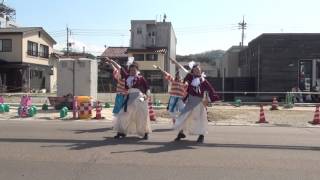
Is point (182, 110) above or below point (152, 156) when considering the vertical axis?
above

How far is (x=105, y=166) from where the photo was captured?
9.56m

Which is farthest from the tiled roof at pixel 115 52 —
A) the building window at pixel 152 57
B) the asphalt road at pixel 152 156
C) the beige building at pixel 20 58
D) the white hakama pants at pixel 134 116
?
the white hakama pants at pixel 134 116

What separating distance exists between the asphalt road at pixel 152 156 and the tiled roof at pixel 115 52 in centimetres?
6618

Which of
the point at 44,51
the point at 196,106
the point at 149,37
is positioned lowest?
the point at 196,106

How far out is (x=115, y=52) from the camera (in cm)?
8325

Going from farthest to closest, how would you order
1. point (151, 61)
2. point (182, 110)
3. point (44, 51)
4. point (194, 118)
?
point (151, 61) < point (44, 51) < point (182, 110) < point (194, 118)

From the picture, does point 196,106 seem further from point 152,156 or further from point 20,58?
point 20,58

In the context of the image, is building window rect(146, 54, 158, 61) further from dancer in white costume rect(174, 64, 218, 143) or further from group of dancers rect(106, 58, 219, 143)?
dancer in white costume rect(174, 64, 218, 143)

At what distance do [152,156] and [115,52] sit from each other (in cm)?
7302

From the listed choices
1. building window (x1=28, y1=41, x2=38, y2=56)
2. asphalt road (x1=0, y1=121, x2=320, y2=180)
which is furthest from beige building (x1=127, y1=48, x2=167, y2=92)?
asphalt road (x1=0, y1=121, x2=320, y2=180)

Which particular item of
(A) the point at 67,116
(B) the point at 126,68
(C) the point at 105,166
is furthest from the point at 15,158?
(A) the point at 67,116

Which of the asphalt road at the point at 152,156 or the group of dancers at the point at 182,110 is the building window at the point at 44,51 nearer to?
the asphalt road at the point at 152,156

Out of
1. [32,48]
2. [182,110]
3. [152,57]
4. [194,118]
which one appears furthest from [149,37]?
[194,118]

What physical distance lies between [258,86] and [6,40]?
91.2ft
